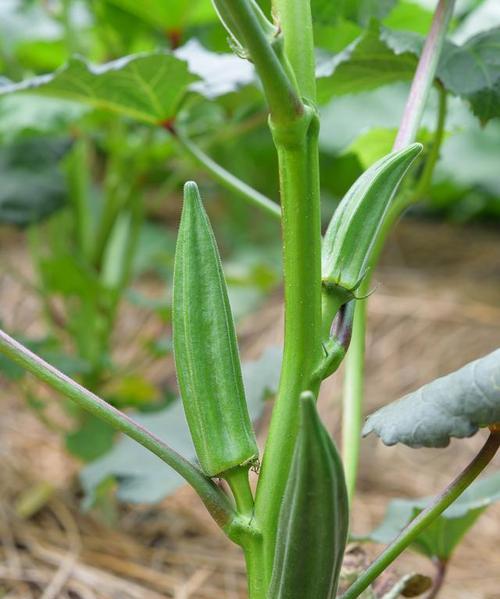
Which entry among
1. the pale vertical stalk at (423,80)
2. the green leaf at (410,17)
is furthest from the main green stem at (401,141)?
the green leaf at (410,17)

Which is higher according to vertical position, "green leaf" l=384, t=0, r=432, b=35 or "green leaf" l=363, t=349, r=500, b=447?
"green leaf" l=384, t=0, r=432, b=35

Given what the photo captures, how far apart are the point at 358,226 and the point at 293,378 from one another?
0.11 m

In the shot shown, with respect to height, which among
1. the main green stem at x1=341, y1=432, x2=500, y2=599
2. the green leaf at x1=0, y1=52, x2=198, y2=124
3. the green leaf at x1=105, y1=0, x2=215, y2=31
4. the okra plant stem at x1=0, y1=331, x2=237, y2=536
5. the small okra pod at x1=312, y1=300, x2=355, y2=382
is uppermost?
Answer: the green leaf at x1=105, y1=0, x2=215, y2=31

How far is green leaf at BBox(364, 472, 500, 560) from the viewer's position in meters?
0.67

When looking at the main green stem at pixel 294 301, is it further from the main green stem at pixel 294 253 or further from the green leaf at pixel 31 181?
the green leaf at pixel 31 181

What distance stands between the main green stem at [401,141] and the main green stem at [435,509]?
0.40 feet

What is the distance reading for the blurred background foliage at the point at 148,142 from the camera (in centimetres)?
78

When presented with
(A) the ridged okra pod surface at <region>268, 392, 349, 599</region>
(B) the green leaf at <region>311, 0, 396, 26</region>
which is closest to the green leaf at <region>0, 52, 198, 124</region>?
(B) the green leaf at <region>311, 0, 396, 26</region>

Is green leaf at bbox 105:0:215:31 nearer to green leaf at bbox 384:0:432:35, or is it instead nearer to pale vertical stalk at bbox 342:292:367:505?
green leaf at bbox 384:0:432:35

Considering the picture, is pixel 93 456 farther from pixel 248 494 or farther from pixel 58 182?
pixel 248 494

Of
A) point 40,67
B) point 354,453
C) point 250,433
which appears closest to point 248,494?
point 250,433

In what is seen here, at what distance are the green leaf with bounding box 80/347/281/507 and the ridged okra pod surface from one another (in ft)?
1.03

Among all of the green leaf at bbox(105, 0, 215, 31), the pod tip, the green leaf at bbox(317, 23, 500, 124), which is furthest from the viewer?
the green leaf at bbox(105, 0, 215, 31)

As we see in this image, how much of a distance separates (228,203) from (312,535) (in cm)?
166
